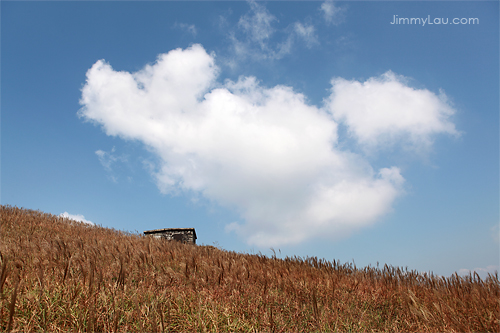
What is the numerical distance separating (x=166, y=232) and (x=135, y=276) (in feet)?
29.1

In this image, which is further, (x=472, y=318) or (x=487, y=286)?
(x=487, y=286)

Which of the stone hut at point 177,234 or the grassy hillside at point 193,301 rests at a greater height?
the stone hut at point 177,234

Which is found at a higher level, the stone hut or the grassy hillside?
the stone hut

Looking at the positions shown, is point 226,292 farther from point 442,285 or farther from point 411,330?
point 442,285

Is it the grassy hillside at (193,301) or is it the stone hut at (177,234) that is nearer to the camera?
the grassy hillside at (193,301)

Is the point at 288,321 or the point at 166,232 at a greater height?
the point at 166,232

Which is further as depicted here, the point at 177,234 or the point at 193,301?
the point at 177,234

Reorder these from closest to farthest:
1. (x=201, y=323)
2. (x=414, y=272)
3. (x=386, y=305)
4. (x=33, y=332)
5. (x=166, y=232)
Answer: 1. (x=33, y=332)
2. (x=201, y=323)
3. (x=386, y=305)
4. (x=414, y=272)
5. (x=166, y=232)

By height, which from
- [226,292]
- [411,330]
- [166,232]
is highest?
[166,232]

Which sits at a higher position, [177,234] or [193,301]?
[177,234]

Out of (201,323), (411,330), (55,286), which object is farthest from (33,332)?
(411,330)

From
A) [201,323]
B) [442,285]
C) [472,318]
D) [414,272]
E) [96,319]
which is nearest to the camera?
[96,319]

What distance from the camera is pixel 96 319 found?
8.49ft

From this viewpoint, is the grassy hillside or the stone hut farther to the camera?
the stone hut
